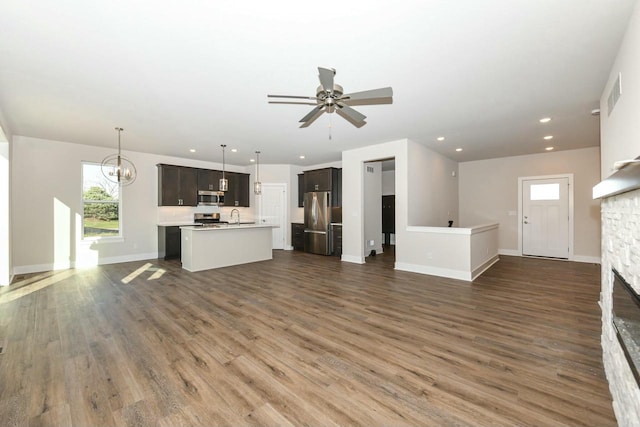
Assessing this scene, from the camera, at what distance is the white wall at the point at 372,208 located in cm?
714

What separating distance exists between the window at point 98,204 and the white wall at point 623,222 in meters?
8.29

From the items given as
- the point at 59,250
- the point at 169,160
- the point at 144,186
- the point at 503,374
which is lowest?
the point at 503,374

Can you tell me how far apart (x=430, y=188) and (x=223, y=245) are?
5026mm

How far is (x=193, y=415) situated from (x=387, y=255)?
6.47 metres

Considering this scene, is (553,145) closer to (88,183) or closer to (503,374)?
(503,374)

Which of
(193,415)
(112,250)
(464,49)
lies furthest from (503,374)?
(112,250)

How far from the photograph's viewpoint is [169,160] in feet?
24.0

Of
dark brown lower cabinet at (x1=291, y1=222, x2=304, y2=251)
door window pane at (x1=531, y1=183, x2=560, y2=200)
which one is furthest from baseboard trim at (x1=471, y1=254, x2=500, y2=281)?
dark brown lower cabinet at (x1=291, y1=222, x2=304, y2=251)

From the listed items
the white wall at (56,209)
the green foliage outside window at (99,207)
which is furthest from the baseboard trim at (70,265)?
the green foliage outside window at (99,207)

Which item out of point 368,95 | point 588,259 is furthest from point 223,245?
point 588,259

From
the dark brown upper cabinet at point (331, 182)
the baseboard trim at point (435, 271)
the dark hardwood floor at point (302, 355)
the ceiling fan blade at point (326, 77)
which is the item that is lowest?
the dark hardwood floor at point (302, 355)

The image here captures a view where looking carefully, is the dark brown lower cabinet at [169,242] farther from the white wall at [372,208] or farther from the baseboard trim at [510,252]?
the baseboard trim at [510,252]

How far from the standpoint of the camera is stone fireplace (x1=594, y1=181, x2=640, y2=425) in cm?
135

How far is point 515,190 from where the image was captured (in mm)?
7273
